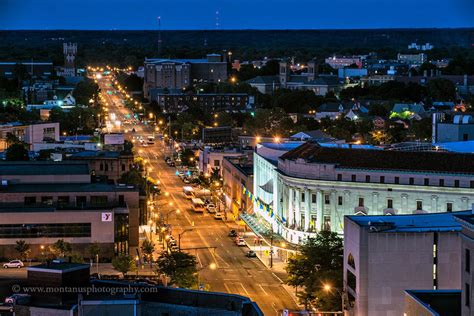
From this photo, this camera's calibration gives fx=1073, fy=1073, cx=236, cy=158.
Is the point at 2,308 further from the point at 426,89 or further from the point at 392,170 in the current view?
the point at 426,89

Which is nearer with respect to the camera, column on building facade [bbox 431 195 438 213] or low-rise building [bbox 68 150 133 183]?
column on building facade [bbox 431 195 438 213]

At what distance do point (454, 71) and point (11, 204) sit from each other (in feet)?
463

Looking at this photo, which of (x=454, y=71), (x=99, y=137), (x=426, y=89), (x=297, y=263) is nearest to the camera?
(x=297, y=263)

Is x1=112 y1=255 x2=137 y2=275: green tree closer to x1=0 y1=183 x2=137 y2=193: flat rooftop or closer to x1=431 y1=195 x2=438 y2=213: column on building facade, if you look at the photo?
x1=0 y1=183 x2=137 y2=193: flat rooftop

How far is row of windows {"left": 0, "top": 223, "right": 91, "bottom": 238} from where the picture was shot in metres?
49.1

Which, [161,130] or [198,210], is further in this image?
[161,130]

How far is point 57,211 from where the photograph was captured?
162ft

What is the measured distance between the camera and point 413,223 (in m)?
37.9

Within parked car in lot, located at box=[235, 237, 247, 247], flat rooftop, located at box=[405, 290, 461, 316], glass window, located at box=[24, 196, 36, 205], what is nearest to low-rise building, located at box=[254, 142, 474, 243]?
parked car in lot, located at box=[235, 237, 247, 247]

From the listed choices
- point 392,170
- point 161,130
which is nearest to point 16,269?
point 392,170

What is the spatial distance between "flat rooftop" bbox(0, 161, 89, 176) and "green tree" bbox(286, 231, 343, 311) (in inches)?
630

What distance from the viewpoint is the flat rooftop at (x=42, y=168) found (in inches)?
2184

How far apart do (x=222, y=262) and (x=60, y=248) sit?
7403 mm

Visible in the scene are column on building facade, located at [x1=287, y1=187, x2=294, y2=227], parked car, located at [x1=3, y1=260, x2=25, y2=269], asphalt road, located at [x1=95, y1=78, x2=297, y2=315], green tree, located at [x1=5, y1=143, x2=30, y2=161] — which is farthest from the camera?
green tree, located at [x1=5, y1=143, x2=30, y2=161]
